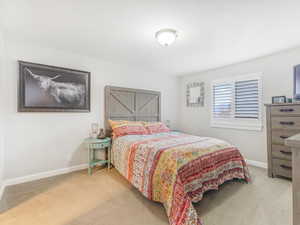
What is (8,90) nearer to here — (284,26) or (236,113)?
(284,26)

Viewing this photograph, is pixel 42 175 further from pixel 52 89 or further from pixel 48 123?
pixel 52 89

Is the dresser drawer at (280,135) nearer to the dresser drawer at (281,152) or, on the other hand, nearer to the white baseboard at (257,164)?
the dresser drawer at (281,152)

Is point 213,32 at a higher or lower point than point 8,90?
higher

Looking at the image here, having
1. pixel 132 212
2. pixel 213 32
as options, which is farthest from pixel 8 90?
pixel 213 32

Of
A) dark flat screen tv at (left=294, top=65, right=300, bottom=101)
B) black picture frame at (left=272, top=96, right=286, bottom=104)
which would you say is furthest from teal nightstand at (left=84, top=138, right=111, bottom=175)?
dark flat screen tv at (left=294, top=65, right=300, bottom=101)

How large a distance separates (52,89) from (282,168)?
4234 millimetres

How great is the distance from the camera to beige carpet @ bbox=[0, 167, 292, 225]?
5.41ft

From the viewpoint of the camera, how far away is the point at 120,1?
5.34ft

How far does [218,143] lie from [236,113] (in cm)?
166

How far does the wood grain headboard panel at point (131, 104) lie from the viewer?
135 inches

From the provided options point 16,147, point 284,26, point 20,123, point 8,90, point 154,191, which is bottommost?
point 154,191

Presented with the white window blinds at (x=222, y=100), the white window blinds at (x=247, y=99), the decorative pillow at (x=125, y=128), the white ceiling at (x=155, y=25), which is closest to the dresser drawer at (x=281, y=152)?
the white window blinds at (x=247, y=99)

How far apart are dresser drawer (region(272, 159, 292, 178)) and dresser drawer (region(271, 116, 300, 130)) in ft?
1.89

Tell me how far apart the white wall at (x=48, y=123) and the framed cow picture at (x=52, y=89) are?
0.11 m
